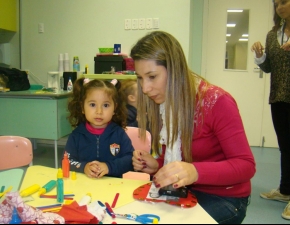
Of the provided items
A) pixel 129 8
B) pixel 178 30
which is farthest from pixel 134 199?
pixel 129 8

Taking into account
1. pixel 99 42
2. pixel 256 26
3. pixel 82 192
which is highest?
pixel 256 26

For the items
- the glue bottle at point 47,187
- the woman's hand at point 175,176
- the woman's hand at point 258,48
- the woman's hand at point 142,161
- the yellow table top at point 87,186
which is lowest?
the yellow table top at point 87,186

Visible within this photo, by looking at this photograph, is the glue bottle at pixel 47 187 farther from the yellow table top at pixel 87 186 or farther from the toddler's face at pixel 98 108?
the toddler's face at pixel 98 108

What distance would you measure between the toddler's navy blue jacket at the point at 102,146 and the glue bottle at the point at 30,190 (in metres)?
0.51

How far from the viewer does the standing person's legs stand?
2.19 m

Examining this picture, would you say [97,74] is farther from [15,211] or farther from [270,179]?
[15,211]

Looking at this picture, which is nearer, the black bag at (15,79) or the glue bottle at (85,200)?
the glue bottle at (85,200)

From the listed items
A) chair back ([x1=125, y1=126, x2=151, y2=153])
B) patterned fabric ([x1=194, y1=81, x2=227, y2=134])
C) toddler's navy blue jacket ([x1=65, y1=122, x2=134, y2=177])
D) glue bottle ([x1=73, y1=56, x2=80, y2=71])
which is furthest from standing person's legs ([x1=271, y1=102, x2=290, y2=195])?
glue bottle ([x1=73, y1=56, x2=80, y2=71])

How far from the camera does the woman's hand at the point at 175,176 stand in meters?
0.84

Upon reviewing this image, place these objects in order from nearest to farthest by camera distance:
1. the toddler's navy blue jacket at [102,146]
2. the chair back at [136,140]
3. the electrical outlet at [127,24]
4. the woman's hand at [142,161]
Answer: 1. the woman's hand at [142,161]
2. the toddler's navy blue jacket at [102,146]
3. the chair back at [136,140]
4. the electrical outlet at [127,24]

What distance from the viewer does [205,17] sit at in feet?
13.0

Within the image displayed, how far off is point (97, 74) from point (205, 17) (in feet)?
5.61

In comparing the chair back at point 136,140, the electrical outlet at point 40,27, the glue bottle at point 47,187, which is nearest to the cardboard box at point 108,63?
the electrical outlet at point 40,27

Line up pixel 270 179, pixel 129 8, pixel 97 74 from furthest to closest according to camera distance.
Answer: pixel 129 8, pixel 97 74, pixel 270 179
